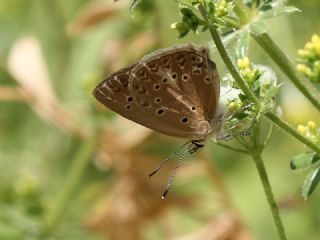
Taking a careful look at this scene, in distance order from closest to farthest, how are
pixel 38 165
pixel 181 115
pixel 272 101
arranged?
pixel 272 101 → pixel 181 115 → pixel 38 165

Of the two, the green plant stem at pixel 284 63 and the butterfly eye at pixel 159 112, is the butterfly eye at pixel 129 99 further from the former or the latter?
the green plant stem at pixel 284 63

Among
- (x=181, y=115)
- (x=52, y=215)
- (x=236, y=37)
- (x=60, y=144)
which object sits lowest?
(x=60, y=144)

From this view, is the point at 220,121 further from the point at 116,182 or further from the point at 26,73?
the point at 26,73

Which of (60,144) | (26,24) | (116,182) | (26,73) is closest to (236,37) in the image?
(116,182)

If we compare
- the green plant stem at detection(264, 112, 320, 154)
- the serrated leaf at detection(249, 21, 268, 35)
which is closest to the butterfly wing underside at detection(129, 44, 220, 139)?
the serrated leaf at detection(249, 21, 268, 35)

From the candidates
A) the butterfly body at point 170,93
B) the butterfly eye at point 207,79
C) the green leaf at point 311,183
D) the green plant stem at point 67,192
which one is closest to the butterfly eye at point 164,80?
the butterfly body at point 170,93

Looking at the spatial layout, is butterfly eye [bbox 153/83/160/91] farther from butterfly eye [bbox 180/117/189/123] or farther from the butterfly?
butterfly eye [bbox 180/117/189/123]
